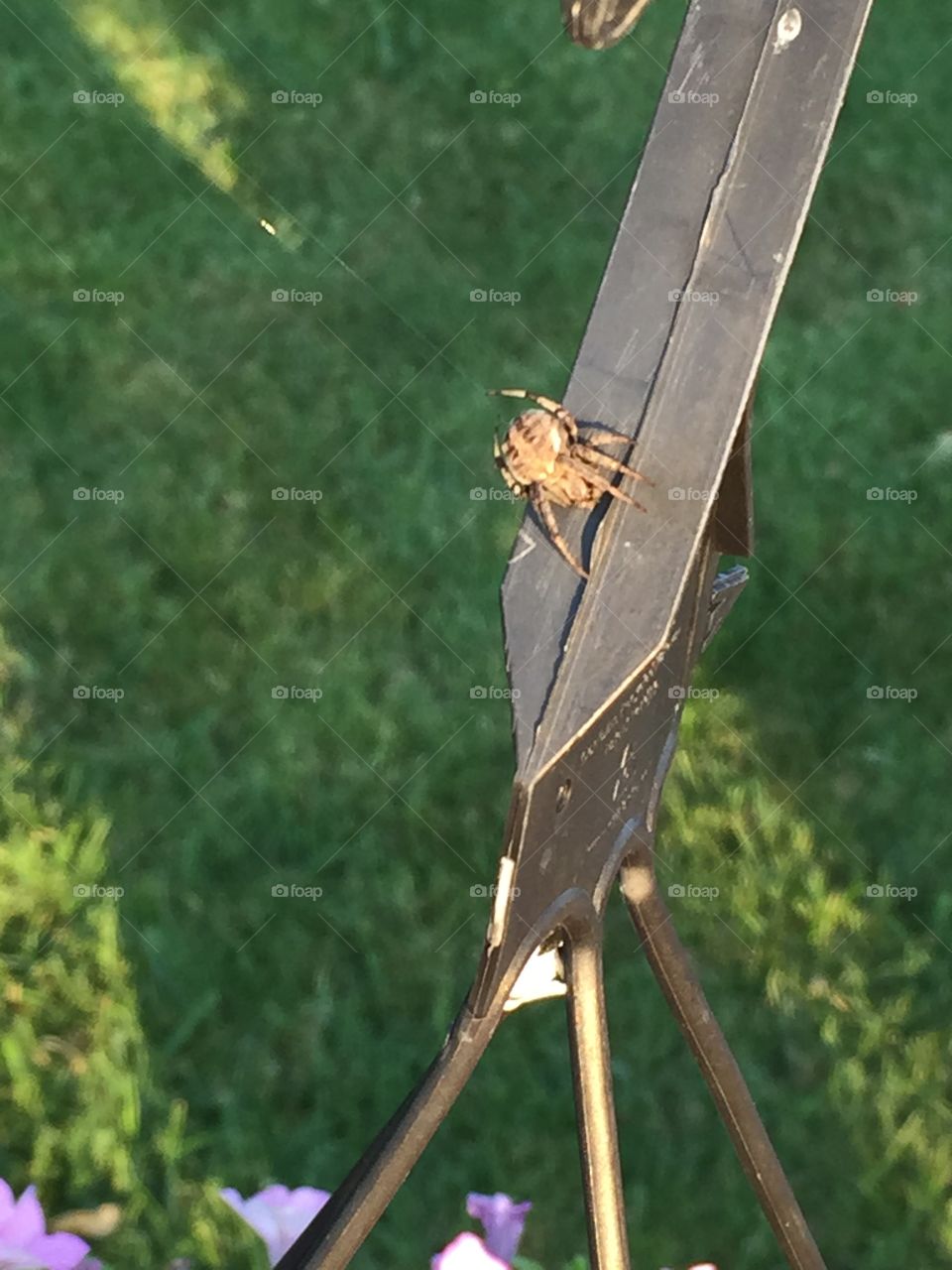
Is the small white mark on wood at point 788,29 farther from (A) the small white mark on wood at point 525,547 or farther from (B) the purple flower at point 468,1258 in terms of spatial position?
(B) the purple flower at point 468,1258

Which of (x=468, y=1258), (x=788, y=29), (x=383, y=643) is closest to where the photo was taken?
(x=788, y=29)

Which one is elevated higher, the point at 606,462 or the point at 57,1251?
the point at 606,462

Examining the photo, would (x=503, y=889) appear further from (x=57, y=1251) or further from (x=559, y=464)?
(x=57, y=1251)

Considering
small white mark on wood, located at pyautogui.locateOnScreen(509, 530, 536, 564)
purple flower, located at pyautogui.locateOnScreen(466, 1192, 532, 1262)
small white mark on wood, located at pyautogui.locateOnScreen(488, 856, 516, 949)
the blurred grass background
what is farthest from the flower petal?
small white mark on wood, located at pyautogui.locateOnScreen(509, 530, 536, 564)

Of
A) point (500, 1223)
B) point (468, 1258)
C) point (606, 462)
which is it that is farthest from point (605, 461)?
point (500, 1223)

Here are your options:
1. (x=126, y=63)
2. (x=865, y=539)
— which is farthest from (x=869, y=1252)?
(x=126, y=63)

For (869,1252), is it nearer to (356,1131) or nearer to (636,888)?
(356,1131)

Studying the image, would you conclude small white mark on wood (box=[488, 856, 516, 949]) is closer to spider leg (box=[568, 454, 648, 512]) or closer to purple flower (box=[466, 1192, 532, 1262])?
Answer: spider leg (box=[568, 454, 648, 512])
